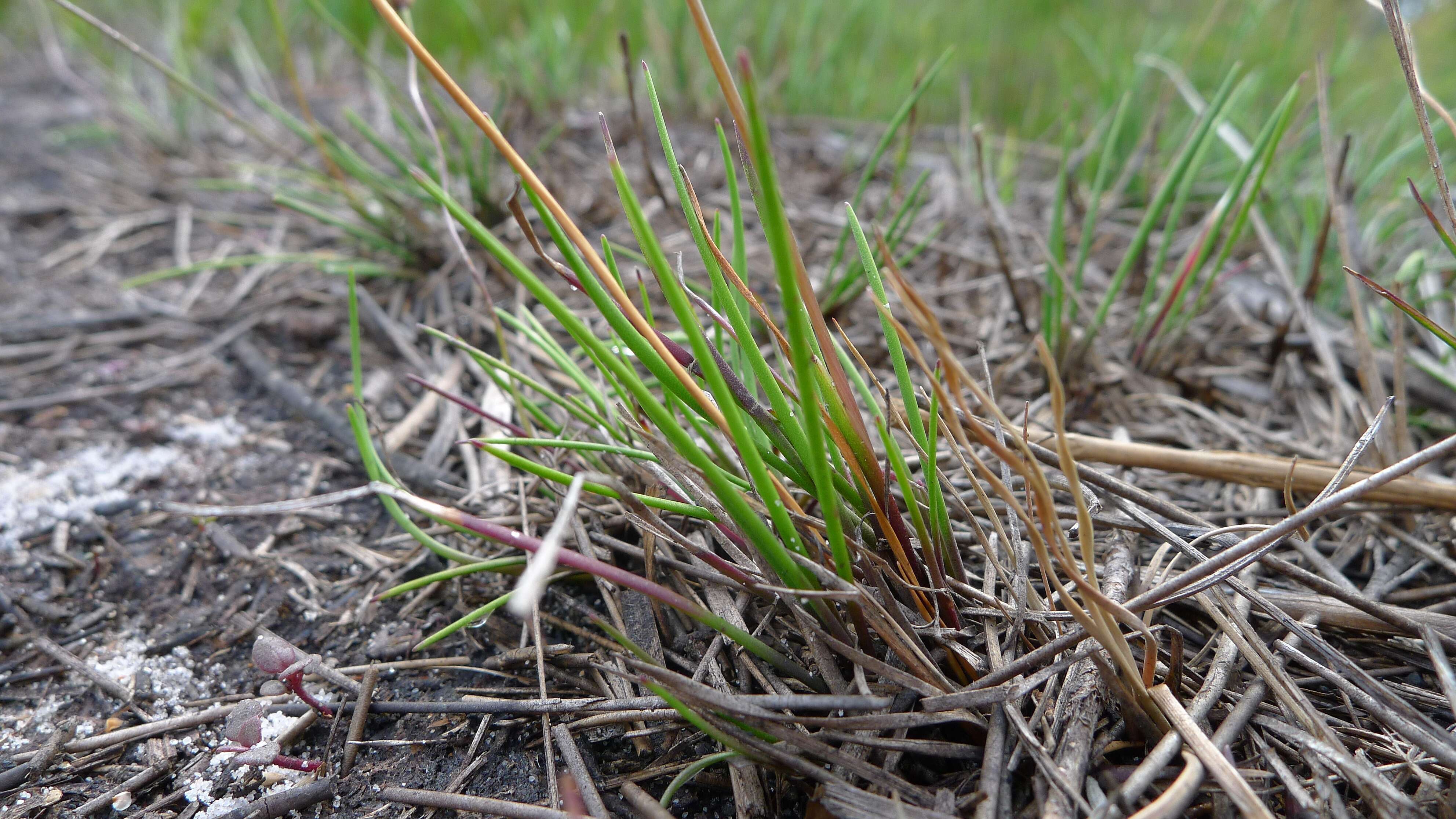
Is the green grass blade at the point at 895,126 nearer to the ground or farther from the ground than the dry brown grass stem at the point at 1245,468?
farther from the ground

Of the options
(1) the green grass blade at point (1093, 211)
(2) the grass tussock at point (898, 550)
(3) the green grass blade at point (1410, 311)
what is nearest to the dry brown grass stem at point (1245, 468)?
(2) the grass tussock at point (898, 550)

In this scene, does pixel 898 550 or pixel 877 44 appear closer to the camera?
pixel 898 550

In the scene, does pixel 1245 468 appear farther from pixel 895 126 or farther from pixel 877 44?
pixel 877 44

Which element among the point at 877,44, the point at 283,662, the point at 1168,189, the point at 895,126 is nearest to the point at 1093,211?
the point at 1168,189

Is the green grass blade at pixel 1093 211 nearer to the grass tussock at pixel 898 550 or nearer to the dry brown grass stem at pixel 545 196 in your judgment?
the grass tussock at pixel 898 550

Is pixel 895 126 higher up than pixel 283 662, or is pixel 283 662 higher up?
pixel 895 126

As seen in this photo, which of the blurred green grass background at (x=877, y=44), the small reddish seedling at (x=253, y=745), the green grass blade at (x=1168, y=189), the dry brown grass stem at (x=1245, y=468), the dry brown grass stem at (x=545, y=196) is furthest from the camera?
the blurred green grass background at (x=877, y=44)

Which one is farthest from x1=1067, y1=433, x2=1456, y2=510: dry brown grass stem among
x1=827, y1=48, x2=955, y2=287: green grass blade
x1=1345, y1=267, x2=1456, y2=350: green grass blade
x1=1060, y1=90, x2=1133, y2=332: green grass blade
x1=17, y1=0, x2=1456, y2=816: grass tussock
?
x1=827, y1=48, x2=955, y2=287: green grass blade
